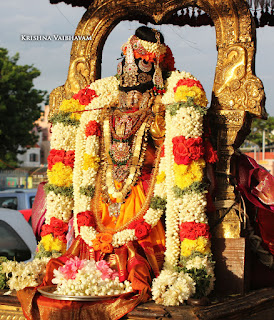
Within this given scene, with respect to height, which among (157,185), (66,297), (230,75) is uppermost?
(230,75)

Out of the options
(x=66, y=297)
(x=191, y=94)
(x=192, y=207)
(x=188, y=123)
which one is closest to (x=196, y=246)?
(x=192, y=207)

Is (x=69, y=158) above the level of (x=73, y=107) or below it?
below

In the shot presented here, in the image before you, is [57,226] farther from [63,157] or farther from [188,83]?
[188,83]

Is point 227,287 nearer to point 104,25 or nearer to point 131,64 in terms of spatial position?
point 131,64

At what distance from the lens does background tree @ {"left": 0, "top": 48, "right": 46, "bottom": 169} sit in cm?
2470

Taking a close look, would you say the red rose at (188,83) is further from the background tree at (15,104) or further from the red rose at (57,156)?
the background tree at (15,104)

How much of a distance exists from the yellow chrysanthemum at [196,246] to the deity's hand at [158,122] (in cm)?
114

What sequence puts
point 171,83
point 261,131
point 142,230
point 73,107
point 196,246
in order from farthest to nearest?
point 261,131
point 73,107
point 171,83
point 142,230
point 196,246

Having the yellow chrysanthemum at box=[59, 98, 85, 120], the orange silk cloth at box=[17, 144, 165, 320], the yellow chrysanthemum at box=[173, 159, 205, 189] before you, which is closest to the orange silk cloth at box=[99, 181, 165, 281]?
the orange silk cloth at box=[17, 144, 165, 320]

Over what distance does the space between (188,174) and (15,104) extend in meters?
20.8

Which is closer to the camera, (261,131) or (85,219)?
(85,219)

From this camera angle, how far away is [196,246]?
200 inches

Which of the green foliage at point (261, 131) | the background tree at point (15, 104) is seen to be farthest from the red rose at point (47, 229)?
the green foliage at point (261, 131)

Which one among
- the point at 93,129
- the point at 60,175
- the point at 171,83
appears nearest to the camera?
the point at 171,83
